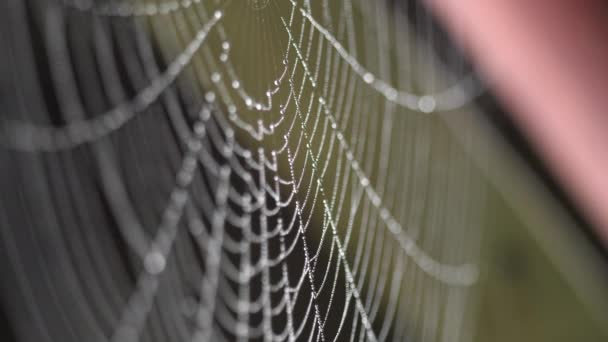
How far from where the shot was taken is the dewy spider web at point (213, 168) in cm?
38

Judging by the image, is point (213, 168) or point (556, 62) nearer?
point (556, 62)

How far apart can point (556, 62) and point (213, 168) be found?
0.26m

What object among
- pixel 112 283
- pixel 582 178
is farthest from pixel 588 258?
pixel 112 283

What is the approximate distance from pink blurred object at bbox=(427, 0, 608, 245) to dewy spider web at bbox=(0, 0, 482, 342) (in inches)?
5.3

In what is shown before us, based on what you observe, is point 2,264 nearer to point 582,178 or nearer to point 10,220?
point 10,220

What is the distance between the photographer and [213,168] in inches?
23.1

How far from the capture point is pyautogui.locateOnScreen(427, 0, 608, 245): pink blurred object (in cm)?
38

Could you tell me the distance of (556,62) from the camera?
0.43 m

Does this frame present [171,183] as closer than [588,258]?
Yes

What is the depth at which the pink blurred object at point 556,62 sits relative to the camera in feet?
1.26

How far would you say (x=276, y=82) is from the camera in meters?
0.55

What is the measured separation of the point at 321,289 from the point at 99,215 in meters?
0.22

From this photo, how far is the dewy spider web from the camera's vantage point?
1.25 ft

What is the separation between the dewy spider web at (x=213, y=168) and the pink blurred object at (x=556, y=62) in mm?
134
